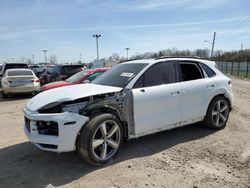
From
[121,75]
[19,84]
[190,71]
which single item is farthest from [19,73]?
[190,71]

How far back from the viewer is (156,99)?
15.0 feet

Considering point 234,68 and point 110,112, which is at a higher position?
point 110,112

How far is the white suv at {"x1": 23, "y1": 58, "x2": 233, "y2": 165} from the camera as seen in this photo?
3799mm

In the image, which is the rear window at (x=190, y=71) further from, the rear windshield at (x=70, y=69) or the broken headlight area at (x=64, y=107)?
the rear windshield at (x=70, y=69)

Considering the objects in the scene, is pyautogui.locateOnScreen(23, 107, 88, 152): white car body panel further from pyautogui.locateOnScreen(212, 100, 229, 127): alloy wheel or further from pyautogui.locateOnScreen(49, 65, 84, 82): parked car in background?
pyautogui.locateOnScreen(49, 65, 84, 82): parked car in background

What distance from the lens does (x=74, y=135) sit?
375cm

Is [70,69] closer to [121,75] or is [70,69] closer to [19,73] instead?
[19,73]

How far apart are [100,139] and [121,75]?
150cm

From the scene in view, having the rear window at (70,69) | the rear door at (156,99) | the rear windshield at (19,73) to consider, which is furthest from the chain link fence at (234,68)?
the rear door at (156,99)

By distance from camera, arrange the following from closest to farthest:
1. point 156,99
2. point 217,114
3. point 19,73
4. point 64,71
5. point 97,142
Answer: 1. point 97,142
2. point 156,99
3. point 217,114
4. point 19,73
5. point 64,71

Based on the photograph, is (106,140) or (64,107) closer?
(64,107)

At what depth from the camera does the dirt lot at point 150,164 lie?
140 inches

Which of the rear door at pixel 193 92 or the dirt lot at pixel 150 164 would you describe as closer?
the dirt lot at pixel 150 164

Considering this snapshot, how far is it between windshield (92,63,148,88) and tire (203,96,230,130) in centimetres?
200
